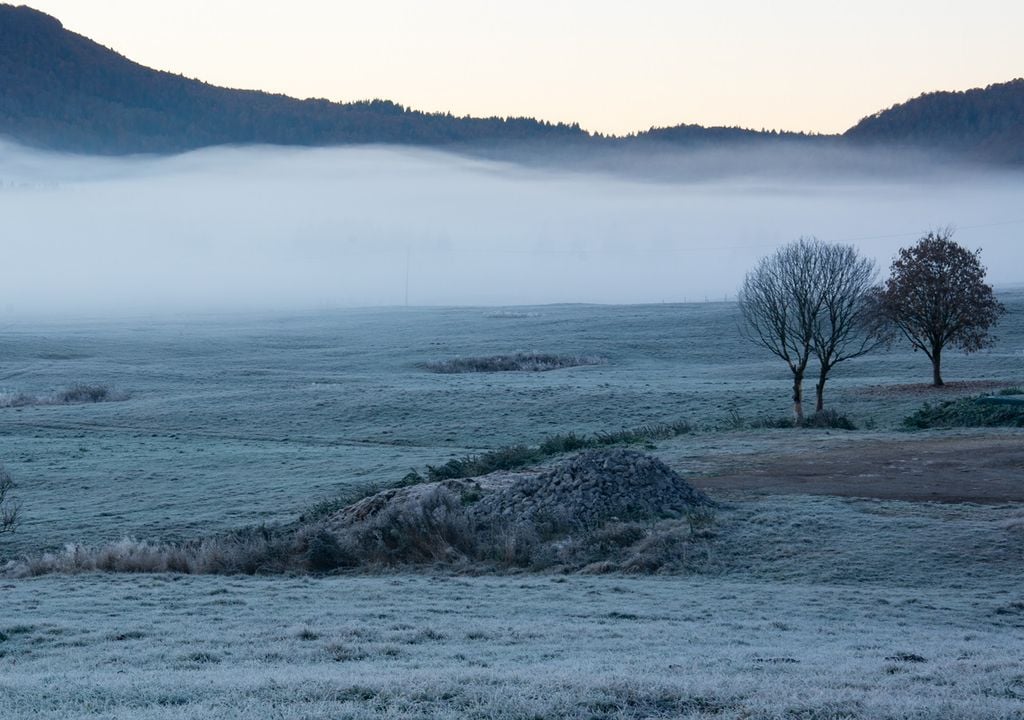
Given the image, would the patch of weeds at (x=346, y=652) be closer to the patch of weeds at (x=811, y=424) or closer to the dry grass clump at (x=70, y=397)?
the patch of weeds at (x=811, y=424)

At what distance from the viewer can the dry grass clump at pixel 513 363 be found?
68750mm

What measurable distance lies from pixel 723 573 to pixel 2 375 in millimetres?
57331

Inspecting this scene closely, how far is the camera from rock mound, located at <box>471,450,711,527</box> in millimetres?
22781

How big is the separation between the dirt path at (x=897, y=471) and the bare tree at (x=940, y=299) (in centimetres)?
1984

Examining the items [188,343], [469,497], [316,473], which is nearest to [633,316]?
[188,343]

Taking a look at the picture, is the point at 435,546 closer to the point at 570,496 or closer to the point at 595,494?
the point at 570,496

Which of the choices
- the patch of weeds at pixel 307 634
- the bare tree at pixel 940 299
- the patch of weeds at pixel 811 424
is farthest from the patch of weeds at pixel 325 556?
the bare tree at pixel 940 299

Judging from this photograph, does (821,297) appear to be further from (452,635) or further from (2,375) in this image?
(2,375)

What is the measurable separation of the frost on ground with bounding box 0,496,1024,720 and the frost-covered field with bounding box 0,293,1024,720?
1.9 inches

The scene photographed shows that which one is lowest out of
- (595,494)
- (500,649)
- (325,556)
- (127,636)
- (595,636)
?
(325,556)

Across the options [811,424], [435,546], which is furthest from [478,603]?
[811,424]

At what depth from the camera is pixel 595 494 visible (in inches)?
925

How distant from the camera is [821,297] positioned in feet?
145

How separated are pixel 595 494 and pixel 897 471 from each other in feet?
26.5
